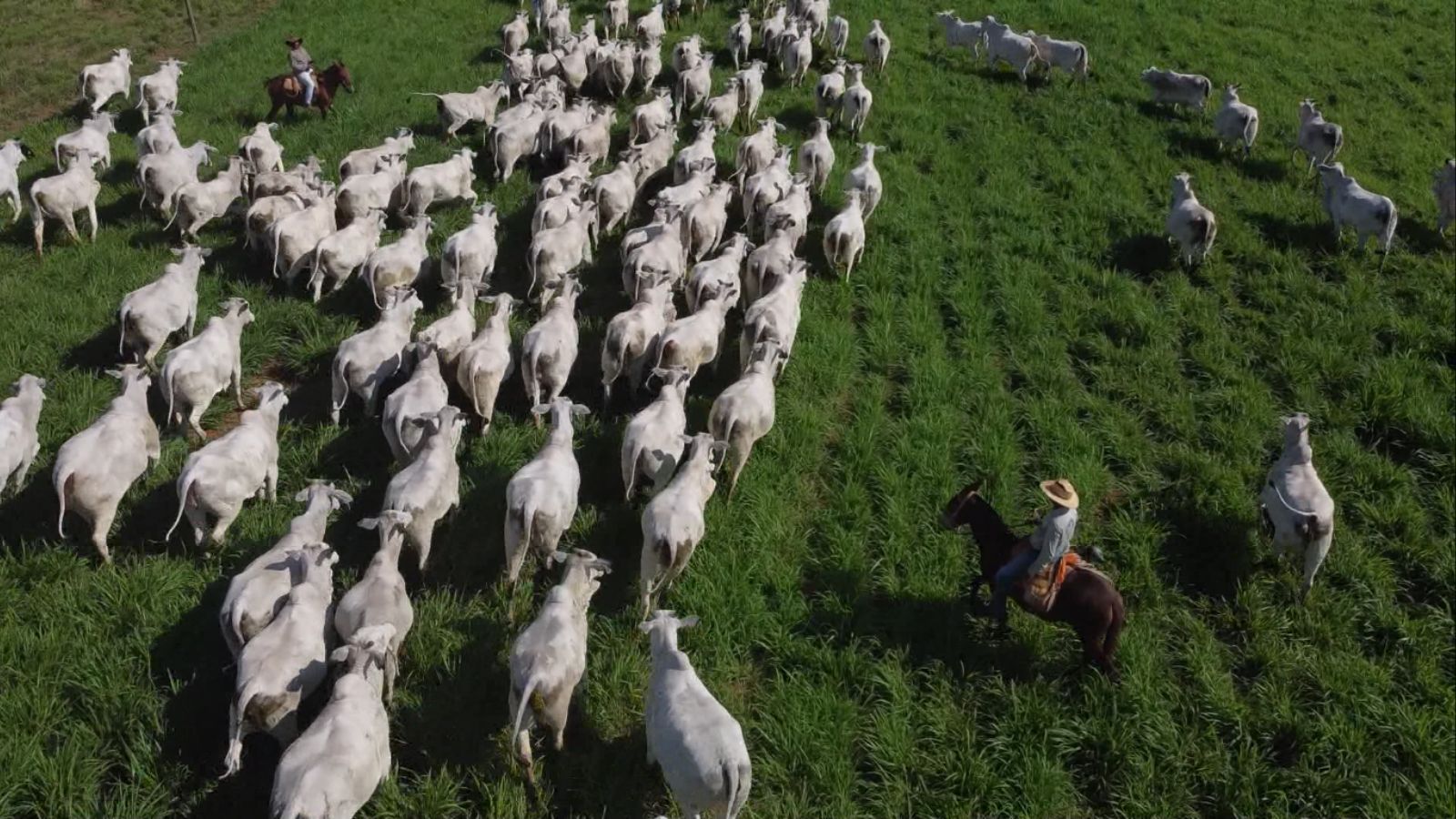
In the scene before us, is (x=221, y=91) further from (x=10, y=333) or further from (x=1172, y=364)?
(x=1172, y=364)

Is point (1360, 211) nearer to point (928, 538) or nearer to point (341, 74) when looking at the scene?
point (928, 538)

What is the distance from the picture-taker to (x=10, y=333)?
9.16 m

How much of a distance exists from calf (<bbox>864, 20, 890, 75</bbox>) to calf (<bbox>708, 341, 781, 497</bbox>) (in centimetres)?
1140

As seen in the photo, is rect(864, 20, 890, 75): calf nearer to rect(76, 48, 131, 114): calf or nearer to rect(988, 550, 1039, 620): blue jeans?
rect(76, 48, 131, 114): calf

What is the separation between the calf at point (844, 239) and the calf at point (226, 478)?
6.51 metres

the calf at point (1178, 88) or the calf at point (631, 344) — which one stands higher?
the calf at point (1178, 88)

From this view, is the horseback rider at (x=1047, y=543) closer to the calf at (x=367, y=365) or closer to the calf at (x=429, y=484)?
the calf at (x=429, y=484)

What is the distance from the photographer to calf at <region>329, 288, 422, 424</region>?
8242mm

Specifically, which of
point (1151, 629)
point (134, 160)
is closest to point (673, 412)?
point (1151, 629)

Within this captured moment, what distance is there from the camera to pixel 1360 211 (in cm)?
1184

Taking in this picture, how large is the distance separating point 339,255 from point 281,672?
19.6 ft

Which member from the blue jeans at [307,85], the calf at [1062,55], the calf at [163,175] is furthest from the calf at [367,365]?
the calf at [1062,55]

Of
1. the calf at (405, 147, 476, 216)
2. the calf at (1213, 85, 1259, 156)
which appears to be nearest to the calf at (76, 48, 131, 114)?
the calf at (405, 147, 476, 216)

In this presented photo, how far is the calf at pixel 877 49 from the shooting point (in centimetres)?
1714
